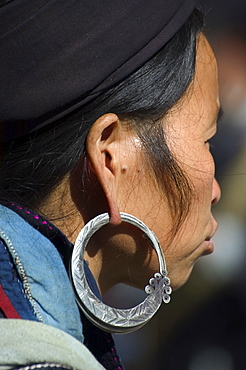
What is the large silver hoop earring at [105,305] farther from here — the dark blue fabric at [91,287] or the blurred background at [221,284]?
the blurred background at [221,284]

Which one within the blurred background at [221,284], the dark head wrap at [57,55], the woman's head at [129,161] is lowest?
the blurred background at [221,284]

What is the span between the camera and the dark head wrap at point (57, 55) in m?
1.21

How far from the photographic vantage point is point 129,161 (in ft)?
4.25

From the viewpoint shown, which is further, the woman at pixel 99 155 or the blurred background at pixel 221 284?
the blurred background at pixel 221 284

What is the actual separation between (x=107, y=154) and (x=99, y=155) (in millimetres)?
28

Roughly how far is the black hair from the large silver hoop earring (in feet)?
0.39

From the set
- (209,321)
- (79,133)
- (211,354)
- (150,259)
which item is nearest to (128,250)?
(150,259)

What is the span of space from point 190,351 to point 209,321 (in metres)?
0.40

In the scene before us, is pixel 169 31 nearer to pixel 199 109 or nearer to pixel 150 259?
pixel 199 109

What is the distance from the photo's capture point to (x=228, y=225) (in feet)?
6.20


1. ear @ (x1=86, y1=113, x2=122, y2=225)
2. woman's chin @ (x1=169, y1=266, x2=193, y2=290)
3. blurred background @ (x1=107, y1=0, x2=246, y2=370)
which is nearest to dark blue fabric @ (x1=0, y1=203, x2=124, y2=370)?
ear @ (x1=86, y1=113, x2=122, y2=225)

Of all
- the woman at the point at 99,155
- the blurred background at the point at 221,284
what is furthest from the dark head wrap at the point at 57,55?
the blurred background at the point at 221,284

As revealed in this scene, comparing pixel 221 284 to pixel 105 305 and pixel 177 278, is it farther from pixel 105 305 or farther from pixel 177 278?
pixel 105 305

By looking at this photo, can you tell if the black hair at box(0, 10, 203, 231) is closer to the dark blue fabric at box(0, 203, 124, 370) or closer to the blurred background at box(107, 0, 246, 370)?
the dark blue fabric at box(0, 203, 124, 370)
